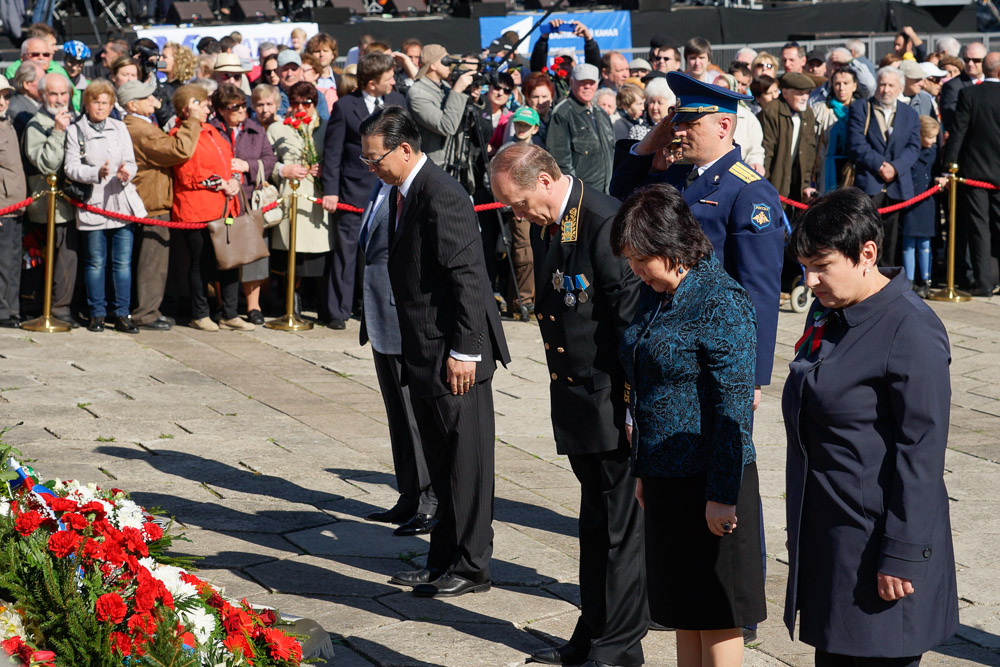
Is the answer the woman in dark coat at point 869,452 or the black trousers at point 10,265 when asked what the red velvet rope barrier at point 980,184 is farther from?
the woman in dark coat at point 869,452

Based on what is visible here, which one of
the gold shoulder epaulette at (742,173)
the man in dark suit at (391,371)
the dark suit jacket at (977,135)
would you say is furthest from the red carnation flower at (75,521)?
the dark suit jacket at (977,135)

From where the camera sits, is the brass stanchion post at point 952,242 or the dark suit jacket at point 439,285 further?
the brass stanchion post at point 952,242

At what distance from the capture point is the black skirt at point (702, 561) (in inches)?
140

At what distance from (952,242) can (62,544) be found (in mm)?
9343

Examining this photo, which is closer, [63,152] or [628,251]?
[628,251]

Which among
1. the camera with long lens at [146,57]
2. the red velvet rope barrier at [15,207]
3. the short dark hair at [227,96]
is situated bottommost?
the red velvet rope barrier at [15,207]

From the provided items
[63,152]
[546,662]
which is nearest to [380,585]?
[546,662]

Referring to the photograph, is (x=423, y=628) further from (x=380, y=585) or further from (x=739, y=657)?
(x=739, y=657)

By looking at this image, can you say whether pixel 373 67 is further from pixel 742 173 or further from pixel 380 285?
pixel 742 173

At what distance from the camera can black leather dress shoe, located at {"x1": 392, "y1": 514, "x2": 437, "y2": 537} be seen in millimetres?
5863

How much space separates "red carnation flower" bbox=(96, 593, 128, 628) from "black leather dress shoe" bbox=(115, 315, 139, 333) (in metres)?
6.52

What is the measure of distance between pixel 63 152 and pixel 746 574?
23.7ft

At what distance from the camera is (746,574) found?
358 cm

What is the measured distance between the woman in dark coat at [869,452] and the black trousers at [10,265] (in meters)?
7.73
